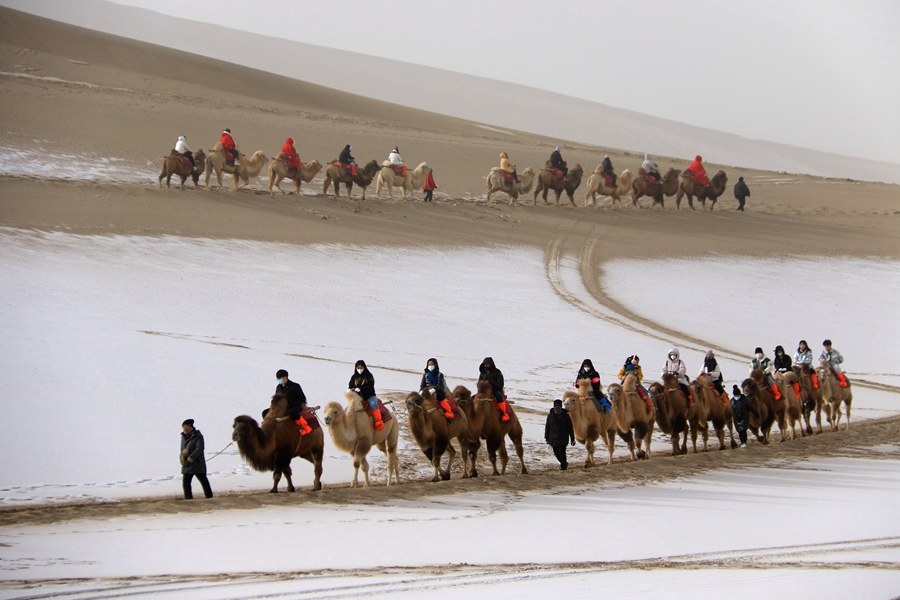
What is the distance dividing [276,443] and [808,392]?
9875 mm

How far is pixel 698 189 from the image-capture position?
143 ft

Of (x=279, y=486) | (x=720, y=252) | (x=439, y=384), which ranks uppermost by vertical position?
(x=720, y=252)

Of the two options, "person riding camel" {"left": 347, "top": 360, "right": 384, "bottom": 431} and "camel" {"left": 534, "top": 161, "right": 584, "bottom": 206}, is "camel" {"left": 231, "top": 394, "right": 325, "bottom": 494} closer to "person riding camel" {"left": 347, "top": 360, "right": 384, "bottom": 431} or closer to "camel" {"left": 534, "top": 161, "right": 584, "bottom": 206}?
"person riding camel" {"left": 347, "top": 360, "right": 384, "bottom": 431}

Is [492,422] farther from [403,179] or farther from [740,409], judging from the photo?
[403,179]

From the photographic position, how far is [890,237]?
137 ft

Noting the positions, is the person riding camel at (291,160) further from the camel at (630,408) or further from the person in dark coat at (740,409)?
the camel at (630,408)

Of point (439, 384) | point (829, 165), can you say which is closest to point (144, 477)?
point (439, 384)

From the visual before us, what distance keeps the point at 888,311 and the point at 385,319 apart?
44.9ft

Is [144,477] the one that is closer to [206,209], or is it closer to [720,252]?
[206,209]

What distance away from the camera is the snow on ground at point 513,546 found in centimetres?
964

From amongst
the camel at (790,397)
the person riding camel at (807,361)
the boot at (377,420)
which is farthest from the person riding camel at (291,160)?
the boot at (377,420)

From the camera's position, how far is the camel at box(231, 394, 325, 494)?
46.8 ft

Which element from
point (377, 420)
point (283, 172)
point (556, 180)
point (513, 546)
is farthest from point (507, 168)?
point (513, 546)

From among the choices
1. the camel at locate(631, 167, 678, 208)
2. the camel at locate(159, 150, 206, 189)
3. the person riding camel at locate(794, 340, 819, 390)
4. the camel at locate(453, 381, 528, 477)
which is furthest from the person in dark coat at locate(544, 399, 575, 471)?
the camel at locate(631, 167, 678, 208)
